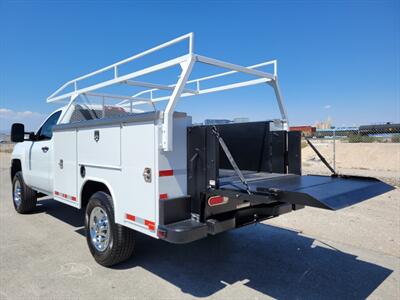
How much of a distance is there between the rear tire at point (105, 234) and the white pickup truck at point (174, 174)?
13 mm

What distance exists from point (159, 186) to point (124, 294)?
1.28 m

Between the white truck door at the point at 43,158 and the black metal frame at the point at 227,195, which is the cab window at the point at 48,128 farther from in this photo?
the black metal frame at the point at 227,195

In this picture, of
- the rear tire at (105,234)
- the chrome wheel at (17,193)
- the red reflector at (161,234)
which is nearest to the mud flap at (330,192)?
the red reflector at (161,234)

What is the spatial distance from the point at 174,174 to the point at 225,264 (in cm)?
169

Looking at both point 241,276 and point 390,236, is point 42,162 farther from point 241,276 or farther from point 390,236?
point 390,236

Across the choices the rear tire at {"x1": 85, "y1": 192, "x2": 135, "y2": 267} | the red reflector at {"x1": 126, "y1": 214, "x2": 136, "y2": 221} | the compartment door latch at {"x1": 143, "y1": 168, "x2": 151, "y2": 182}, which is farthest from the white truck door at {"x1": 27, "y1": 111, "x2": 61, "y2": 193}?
the compartment door latch at {"x1": 143, "y1": 168, "x2": 151, "y2": 182}

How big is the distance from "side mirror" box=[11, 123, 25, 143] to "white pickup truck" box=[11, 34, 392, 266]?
0.98 m

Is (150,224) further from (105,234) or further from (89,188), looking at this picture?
(89,188)

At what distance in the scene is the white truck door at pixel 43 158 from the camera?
564 cm

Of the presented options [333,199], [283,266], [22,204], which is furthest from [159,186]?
[22,204]

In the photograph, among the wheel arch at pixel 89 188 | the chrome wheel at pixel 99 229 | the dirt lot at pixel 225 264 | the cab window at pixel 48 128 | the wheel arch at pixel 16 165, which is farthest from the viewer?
the wheel arch at pixel 16 165

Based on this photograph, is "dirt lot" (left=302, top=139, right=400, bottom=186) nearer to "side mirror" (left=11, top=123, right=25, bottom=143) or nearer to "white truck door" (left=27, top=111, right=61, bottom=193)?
"white truck door" (left=27, top=111, right=61, bottom=193)

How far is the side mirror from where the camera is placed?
238 inches

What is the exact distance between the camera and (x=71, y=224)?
631 centimetres
